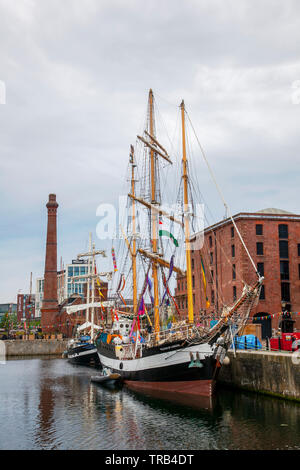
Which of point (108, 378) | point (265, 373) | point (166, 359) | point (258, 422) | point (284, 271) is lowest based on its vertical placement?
point (108, 378)

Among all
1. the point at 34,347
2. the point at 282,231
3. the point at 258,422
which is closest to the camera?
the point at 258,422

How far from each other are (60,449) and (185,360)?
1210cm

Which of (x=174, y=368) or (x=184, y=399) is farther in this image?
(x=174, y=368)

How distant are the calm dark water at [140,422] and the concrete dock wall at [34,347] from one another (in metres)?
43.5

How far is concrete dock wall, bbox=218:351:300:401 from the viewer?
24906 millimetres

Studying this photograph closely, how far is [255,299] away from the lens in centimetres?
2811

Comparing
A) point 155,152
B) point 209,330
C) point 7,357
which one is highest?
point 155,152

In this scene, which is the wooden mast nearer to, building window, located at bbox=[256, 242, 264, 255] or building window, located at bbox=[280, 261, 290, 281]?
building window, located at bbox=[256, 242, 264, 255]

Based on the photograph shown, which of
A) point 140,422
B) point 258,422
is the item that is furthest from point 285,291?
point 140,422

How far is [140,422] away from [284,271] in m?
39.7

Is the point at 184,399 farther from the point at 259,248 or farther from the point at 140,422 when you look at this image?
the point at 259,248

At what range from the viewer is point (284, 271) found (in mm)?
58156
